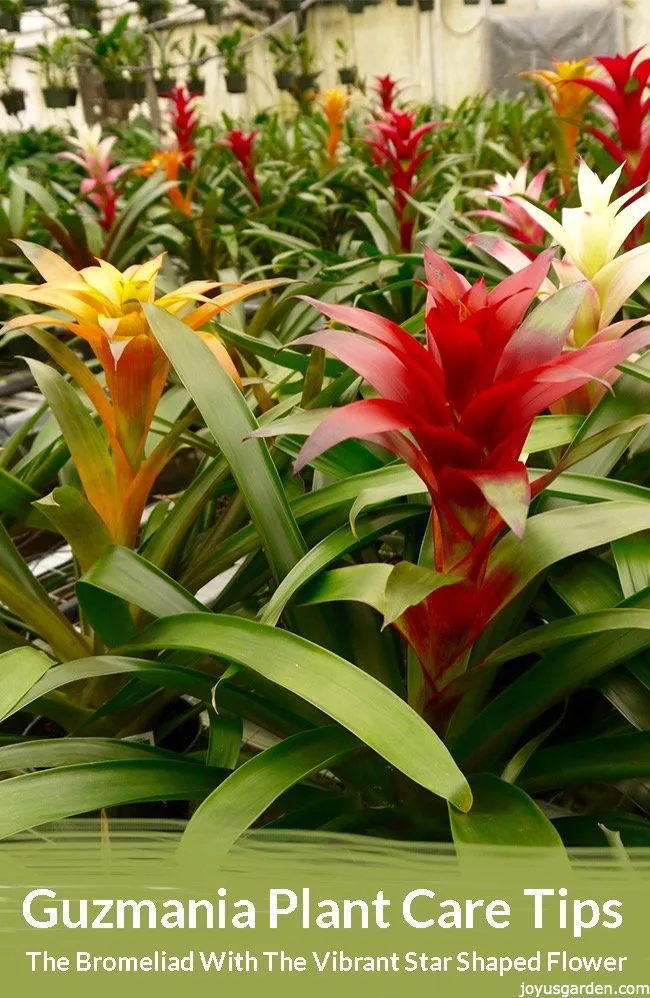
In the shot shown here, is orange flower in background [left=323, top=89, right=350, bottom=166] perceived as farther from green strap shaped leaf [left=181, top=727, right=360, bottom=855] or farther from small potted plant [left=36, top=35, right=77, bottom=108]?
green strap shaped leaf [left=181, top=727, right=360, bottom=855]

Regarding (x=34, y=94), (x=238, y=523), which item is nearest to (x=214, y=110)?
(x=34, y=94)

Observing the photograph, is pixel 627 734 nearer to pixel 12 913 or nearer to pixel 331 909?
pixel 331 909

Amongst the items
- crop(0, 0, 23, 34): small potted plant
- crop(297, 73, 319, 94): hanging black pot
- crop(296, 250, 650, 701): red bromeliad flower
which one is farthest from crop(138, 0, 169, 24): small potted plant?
crop(296, 250, 650, 701): red bromeliad flower

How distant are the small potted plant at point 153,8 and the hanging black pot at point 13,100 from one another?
102 centimetres

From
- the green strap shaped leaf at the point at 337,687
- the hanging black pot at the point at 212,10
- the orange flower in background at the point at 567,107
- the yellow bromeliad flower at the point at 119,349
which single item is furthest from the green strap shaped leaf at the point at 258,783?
the hanging black pot at the point at 212,10

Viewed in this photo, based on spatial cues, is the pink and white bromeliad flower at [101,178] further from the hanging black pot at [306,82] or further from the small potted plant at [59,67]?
the hanging black pot at [306,82]

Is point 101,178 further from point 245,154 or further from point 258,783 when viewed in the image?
point 258,783

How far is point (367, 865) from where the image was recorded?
0.62 metres

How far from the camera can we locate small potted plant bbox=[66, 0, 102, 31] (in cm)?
475

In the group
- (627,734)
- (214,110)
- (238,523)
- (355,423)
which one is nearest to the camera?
(355,423)

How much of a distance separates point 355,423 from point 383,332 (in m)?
0.10

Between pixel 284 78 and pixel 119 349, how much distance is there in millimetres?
6684

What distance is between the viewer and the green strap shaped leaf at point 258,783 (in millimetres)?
573

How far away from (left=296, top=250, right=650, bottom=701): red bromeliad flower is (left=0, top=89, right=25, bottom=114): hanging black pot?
613 cm
